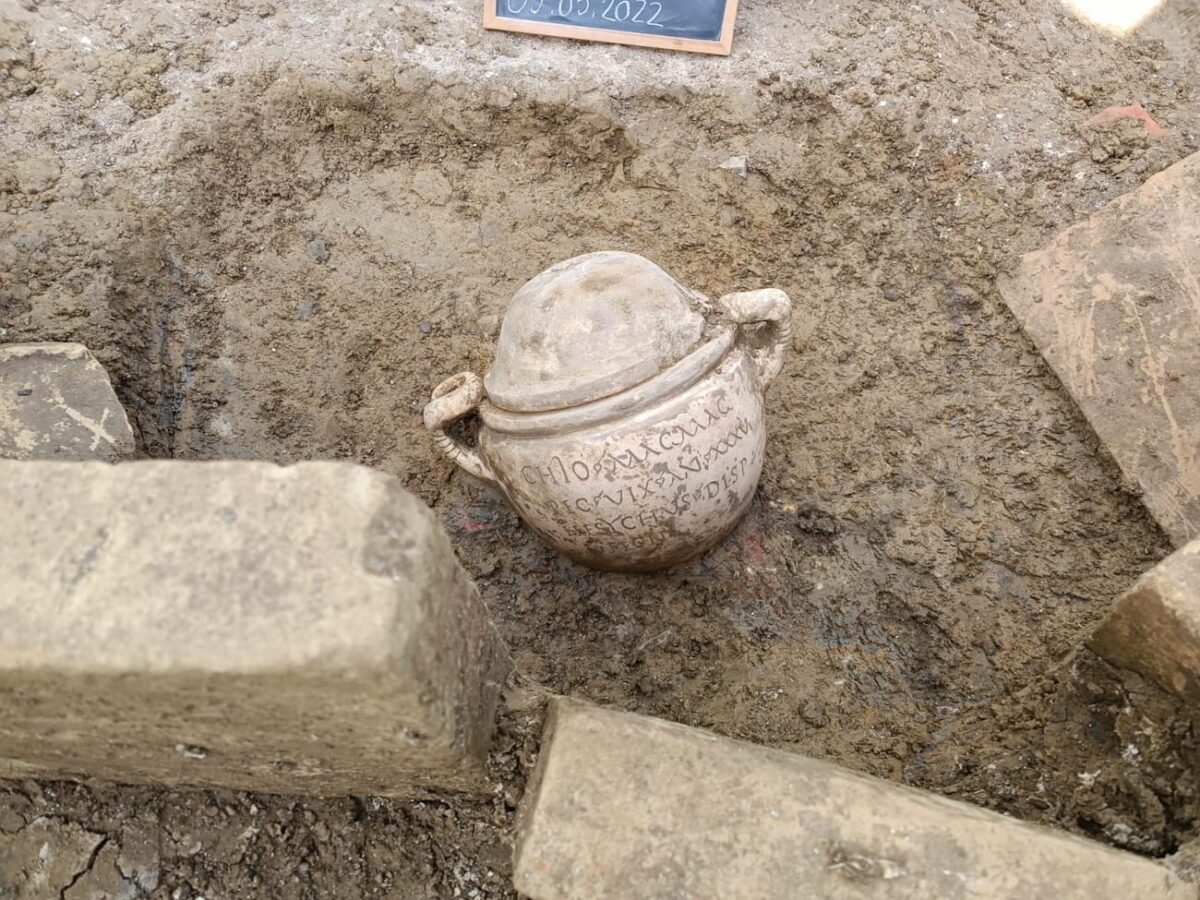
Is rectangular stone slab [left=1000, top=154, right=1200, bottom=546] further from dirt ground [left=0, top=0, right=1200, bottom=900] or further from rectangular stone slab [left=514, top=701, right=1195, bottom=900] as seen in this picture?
rectangular stone slab [left=514, top=701, right=1195, bottom=900]

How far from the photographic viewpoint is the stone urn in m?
1.83

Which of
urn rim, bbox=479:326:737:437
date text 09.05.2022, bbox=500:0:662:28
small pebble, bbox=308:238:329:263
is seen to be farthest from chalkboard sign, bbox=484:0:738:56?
urn rim, bbox=479:326:737:437

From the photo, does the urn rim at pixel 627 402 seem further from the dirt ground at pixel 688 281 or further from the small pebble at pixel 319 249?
the small pebble at pixel 319 249

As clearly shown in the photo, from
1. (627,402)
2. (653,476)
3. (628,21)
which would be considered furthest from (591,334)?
(628,21)

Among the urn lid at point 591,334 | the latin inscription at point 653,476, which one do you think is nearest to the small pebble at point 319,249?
the urn lid at point 591,334

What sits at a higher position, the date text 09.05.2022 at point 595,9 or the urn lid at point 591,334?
the date text 09.05.2022 at point 595,9

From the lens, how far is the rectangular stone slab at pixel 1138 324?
7.16 feet

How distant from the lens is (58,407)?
209 centimetres

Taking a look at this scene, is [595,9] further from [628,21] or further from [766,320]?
[766,320]

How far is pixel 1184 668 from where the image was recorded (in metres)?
1.58

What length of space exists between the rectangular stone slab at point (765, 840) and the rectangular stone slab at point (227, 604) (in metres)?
0.30

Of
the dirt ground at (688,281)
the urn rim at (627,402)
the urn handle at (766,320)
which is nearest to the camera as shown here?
the urn rim at (627,402)

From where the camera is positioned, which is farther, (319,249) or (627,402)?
(319,249)

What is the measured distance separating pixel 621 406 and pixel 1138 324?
57.8 inches
